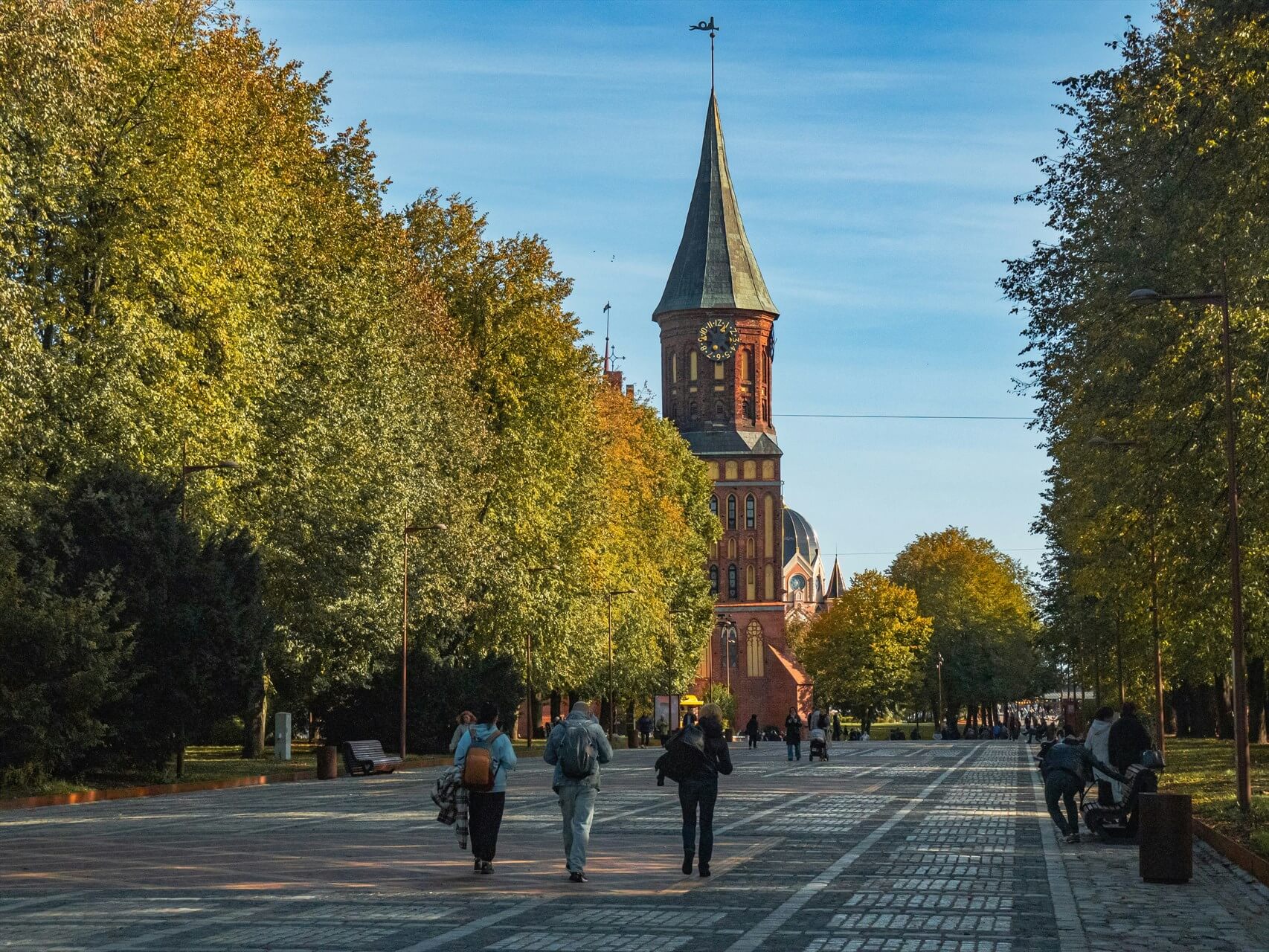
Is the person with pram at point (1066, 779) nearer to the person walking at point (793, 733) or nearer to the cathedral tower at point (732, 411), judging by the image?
the person walking at point (793, 733)

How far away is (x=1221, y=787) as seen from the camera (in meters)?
29.3

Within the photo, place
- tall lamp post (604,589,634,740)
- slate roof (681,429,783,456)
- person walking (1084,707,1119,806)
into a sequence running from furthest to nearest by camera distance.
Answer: slate roof (681,429,783,456)
tall lamp post (604,589,634,740)
person walking (1084,707,1119,806)

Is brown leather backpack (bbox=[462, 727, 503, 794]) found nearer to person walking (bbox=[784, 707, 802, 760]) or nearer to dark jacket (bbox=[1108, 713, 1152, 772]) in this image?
dark jacket (bbox=[1108, 713, 1152, 772])

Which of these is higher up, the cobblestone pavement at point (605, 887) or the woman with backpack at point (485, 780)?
the woman with backpack at point (485, 780)

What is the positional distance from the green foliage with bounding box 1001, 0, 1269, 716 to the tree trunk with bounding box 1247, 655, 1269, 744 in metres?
10.2

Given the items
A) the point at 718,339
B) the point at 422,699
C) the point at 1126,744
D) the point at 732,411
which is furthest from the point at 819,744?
the point at 718,339

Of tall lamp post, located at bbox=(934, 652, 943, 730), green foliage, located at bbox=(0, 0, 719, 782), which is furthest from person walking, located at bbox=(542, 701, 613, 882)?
tall lamp post, located at bbox=(934, 652, 943, 730)

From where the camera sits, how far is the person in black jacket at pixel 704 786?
15836mm

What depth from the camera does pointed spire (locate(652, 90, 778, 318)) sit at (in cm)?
14212

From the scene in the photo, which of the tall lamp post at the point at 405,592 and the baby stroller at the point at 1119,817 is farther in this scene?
the tall lamp post at the point at 405,592

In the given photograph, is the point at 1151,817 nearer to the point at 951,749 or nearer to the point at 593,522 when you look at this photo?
the point at 593,522

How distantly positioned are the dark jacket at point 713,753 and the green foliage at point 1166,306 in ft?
34.1

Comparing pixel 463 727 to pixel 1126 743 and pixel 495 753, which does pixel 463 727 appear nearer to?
pixel 495 753

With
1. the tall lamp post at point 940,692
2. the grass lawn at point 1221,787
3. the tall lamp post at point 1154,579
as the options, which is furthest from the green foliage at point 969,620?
the tall lamp post at point 1154,579
